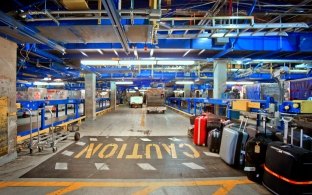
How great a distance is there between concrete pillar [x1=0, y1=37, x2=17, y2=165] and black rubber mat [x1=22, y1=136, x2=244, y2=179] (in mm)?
987

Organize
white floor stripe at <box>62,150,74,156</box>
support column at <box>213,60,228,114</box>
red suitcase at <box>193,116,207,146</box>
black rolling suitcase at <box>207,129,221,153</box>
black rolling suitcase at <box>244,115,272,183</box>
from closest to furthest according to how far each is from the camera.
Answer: black rolling suitcase at <box>244,115,272,183</box>, white floor stripe at <box>62,150,74,156</box>, black rolling suitcase at <box>207,129,221,153</box>, red suitcase at <box>193,116,207,146</box>, support column at <box>213,60,228,114</box>

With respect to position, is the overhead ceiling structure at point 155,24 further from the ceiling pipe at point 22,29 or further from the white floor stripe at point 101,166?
the white floor stripe at point 101,166

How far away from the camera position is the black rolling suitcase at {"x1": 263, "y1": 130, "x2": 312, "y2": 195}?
349 centimetres

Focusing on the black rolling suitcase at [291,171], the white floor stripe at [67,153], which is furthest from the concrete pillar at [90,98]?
the black rolling suitcase at [291,171]

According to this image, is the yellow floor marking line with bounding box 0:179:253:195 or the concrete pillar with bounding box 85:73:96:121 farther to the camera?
the concrete pillar with bounding box 85:73:96:121

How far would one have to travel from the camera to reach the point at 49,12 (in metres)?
4.71

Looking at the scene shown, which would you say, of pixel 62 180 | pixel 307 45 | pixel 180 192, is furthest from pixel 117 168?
pixel 307 45

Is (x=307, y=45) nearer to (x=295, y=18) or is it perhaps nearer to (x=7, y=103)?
(x=295, y=18)

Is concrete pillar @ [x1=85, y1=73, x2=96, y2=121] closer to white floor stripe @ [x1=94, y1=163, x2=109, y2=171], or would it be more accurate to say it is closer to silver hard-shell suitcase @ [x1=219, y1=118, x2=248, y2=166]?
white floor stripe @ [x1=94, y1=163, x2=109, y2=171]

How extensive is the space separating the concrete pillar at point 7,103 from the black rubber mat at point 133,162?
3.24ft

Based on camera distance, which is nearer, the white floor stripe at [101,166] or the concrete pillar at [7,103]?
the white floor stripe at [101,166]

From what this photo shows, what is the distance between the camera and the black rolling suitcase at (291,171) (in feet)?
11.5

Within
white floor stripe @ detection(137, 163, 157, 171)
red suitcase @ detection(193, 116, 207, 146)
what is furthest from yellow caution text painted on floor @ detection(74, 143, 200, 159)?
white floor stripe @ detection(137, 163, 157, 171)

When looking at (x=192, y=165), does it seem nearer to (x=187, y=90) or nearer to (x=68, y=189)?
(x=68, y=189)
